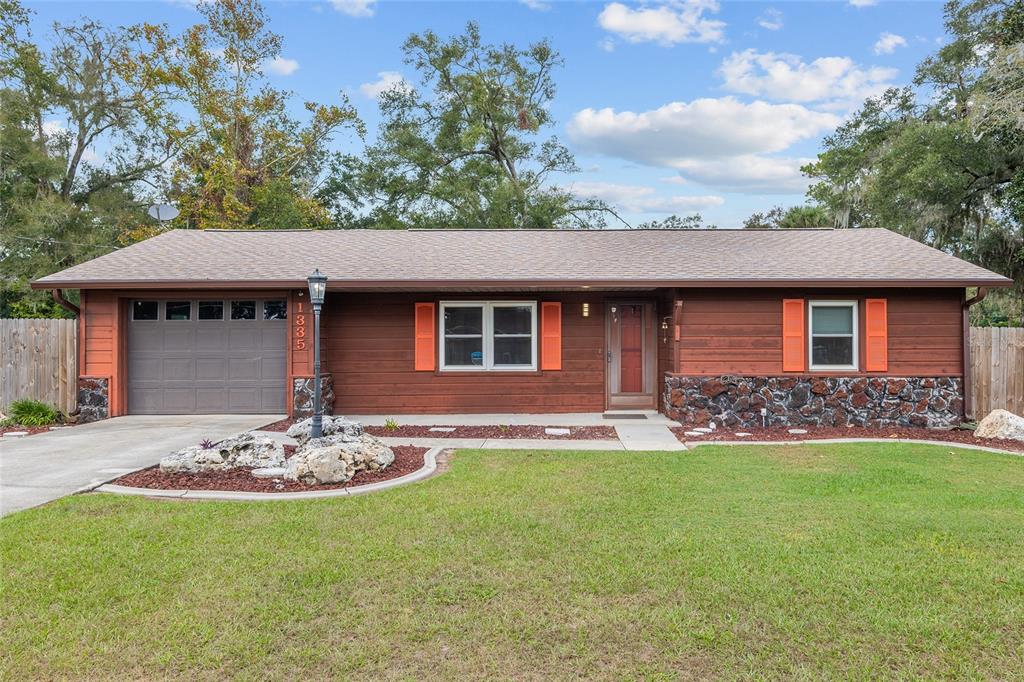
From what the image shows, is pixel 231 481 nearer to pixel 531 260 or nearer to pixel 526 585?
pixel 526 585

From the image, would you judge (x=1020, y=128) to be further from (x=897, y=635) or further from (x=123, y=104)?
(x=123, y=104)

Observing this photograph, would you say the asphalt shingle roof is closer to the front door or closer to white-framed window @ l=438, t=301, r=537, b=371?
white-framed window @ l=438, t=301, r=537, b=371

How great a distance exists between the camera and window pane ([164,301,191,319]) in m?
9.62

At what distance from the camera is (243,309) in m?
9.67

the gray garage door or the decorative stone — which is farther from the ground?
the gray garage door

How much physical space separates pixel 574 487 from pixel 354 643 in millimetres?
2841

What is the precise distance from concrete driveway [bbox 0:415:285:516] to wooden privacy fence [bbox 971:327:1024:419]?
11058 millimetres

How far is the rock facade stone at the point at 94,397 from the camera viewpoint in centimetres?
925

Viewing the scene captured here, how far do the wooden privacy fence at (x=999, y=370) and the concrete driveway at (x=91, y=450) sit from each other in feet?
36.3

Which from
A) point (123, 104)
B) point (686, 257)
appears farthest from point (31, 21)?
point (686, 257)

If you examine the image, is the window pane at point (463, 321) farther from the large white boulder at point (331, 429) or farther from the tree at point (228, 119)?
the tree at point (228, 119)

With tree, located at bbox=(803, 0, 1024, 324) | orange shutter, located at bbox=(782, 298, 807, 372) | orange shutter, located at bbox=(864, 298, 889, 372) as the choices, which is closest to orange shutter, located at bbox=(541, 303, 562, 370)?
orange shutter, located at bbox=(782, 298, 807, 372)

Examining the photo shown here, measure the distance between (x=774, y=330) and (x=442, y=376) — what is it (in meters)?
5.43

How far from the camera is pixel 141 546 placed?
3.74 meters
